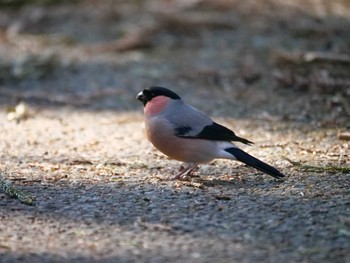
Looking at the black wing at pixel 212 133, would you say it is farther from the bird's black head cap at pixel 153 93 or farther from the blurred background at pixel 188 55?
the blurred background at pixel 188 55

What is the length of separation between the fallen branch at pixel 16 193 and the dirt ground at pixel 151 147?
0.05m

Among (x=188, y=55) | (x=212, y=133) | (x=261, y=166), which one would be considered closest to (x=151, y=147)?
(x=212, y=133)

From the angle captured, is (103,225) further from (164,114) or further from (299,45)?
(299,45)

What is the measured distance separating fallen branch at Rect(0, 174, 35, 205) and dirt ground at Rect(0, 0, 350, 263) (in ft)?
0.17

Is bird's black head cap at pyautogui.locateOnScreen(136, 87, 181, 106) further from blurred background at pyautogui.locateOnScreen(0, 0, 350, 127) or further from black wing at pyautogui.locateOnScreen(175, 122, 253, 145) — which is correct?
blurred background at pyautogui.locateOnScreen(0, 0, 350, 127)

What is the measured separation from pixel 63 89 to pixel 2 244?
472 centimetres

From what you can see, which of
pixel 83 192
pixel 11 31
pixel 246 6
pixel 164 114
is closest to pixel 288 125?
pixel 164 114

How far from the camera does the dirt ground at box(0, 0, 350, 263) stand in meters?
3.49

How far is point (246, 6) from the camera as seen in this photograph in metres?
10.7

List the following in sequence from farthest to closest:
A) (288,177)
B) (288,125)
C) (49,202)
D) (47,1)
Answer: (47,1), (288,125), (288,177), (49,202)

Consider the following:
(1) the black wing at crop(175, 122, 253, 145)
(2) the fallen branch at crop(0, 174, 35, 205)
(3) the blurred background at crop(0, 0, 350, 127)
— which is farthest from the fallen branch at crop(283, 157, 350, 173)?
(2) the fallen branch at crop(0, 174, 35, 205)

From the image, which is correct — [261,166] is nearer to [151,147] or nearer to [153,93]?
[153,93]

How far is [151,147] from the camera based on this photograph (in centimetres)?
562

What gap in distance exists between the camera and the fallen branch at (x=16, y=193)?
402 centimetres
